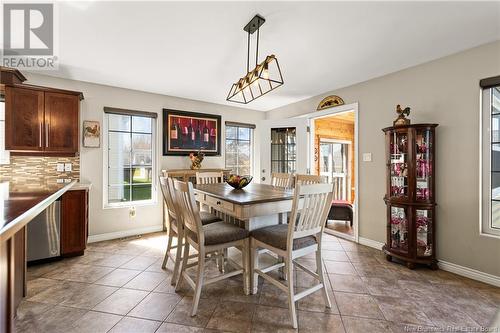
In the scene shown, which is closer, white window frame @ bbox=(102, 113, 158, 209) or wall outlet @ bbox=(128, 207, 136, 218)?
white window frame @ bbox=(102, 113, 158, 209)

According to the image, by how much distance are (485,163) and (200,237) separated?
2879 millimetres

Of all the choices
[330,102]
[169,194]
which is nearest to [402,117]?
[330,102]

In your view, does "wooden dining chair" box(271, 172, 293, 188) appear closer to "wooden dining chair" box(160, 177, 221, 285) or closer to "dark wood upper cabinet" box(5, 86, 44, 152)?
"wooden dining chair" box(160, 177, 221, 285)

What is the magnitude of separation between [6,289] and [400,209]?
346 centimetres

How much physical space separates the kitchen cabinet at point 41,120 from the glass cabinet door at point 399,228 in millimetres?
4148

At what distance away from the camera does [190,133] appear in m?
4.14

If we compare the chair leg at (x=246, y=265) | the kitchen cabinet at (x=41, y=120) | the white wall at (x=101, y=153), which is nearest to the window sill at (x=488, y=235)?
the chair leg at (x=246, y=265)

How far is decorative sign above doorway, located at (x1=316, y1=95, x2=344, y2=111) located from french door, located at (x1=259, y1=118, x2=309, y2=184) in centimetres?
36

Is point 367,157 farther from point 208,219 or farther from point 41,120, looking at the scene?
point 41,120

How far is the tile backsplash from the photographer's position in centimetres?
286

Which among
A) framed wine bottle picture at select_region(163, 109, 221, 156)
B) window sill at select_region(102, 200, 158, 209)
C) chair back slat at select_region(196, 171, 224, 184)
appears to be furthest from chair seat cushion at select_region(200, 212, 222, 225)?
framed wine bottle picture at select_region(163, 109, 221, 156)

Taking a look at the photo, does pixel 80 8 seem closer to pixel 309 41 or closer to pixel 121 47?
pixel 121 47

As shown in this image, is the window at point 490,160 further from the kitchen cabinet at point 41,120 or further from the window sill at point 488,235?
the kitchen cabinet at point 41,120

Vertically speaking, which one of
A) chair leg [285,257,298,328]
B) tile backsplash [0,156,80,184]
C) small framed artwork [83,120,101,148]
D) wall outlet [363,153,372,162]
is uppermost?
small framed artwork [83,120,101,148]
